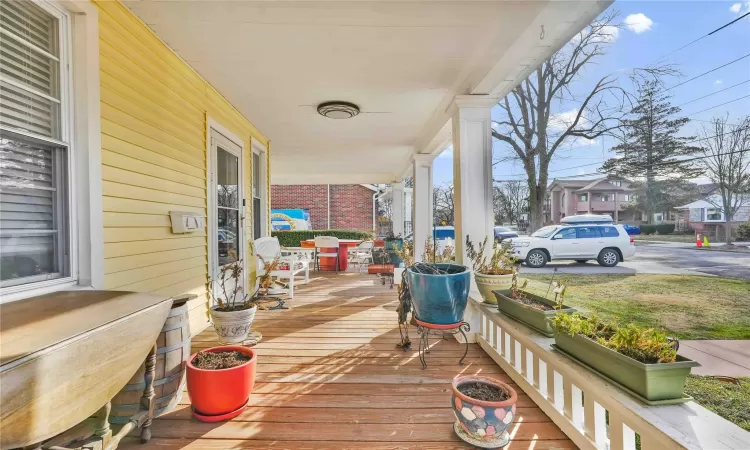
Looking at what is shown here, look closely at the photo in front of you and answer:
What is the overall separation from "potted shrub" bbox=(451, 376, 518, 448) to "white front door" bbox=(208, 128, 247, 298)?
7.91 ft

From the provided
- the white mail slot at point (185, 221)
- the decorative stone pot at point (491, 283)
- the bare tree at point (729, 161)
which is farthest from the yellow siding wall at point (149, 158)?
the bare tree at point (729, 161)

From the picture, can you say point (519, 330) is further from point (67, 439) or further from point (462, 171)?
point (67, 439)

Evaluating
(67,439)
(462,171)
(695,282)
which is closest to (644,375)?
(462,171)

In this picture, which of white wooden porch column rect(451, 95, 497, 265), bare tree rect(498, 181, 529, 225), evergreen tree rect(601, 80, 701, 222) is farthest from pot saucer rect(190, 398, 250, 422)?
bare tree rect(498, 181, 529, 225)

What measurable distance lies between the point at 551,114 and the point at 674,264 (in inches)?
154

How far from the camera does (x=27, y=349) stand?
866 mm

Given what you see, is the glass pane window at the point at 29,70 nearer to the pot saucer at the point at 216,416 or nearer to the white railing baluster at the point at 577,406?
the pot saucer at the point at 216,416

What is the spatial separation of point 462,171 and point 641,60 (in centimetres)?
429

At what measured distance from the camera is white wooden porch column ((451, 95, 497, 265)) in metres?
2.75

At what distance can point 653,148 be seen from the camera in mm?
Answer: 5531

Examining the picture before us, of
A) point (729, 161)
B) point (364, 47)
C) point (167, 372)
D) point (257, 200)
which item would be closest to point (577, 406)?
point (167, 372)

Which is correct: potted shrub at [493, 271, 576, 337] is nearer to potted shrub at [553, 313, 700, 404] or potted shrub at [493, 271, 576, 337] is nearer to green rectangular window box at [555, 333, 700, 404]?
potted shrub at [553, 313, 700, 404]

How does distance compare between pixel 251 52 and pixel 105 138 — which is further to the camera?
pixel 251 52

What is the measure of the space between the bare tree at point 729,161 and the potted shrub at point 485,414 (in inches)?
137
